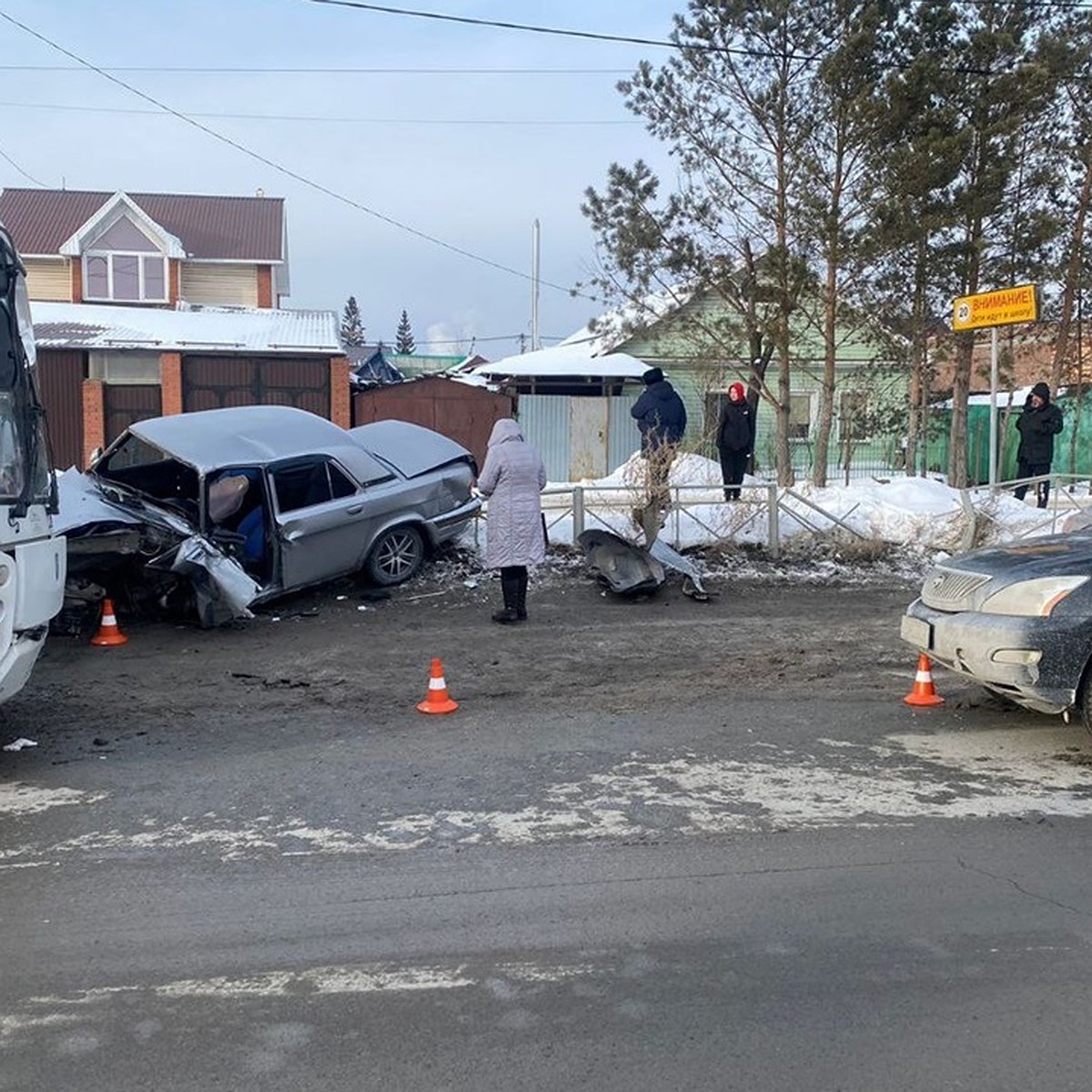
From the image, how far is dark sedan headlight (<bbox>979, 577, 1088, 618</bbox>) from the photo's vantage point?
5539 millimetres

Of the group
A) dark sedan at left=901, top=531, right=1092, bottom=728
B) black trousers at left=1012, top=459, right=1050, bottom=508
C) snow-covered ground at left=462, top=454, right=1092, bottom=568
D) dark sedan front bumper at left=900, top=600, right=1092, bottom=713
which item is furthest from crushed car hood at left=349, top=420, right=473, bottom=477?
black trousers at left=1012, top=459, right=1050, bottom=508

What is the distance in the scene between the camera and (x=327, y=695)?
720 centimetres

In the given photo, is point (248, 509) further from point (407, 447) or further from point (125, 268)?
point (125, 268)

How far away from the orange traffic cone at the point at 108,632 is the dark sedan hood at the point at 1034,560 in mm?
6412

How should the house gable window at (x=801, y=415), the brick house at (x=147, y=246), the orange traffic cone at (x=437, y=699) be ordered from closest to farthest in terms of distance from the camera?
the orange traffic cone at (x=437, y=699) < the house gable window at (x=801, y=415) < the brick house at (x=147, y=246)

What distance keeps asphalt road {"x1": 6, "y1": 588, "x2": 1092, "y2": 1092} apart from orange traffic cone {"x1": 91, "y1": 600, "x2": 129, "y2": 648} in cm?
219

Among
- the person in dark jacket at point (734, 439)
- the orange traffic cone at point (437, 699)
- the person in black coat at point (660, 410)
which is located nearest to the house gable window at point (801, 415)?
the person in dark jacket at point (734, 439)

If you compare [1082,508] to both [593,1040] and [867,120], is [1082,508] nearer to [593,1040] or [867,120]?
[867,120]

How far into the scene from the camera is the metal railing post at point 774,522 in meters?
12.1

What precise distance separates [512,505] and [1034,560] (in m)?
4.56

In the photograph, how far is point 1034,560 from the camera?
233 inches

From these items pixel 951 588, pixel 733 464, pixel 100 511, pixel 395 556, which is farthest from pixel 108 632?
pixel 733 464

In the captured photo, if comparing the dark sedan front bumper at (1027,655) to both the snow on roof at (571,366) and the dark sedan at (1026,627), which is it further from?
the snow on roof at (571,366)

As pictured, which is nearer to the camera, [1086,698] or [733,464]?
[1086,698]
